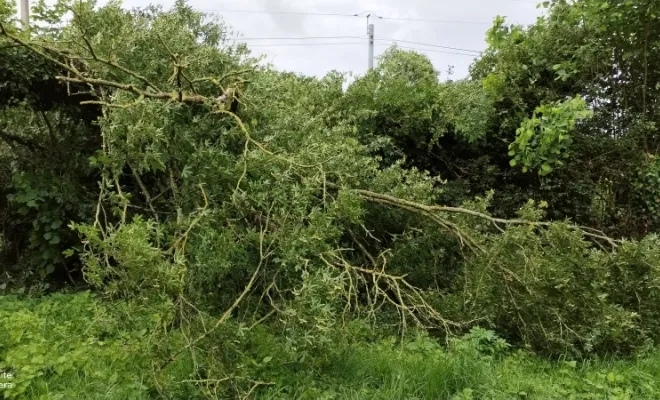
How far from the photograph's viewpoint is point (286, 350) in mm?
2646

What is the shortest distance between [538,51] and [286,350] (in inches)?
186

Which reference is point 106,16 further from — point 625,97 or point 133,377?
point 625,97

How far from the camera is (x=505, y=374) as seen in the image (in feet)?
10.2

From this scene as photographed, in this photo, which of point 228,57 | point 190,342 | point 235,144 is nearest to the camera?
point 190,342

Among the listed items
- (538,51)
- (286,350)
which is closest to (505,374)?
(286,350)

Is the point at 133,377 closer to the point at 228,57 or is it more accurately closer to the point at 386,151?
the point at 228,57

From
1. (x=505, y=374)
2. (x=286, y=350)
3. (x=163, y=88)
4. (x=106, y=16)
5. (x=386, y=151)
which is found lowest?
(x=505, y=374)

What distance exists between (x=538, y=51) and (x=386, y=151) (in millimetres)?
2009

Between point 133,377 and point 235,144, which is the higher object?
point 235,144

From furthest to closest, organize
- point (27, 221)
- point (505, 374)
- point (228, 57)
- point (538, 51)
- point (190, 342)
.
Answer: point (538, 51) < point (27, 221) < point (228, 57) < point (505, 374) < point (190, 342)

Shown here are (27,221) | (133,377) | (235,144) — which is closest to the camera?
(133,377)

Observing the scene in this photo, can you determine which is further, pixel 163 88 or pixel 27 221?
pixel 27 221

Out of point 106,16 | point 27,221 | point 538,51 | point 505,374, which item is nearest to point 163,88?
point 106,16

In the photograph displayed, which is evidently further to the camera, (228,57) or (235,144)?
(228,57)
